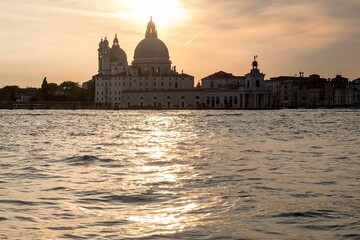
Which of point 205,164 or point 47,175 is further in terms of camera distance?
point 205,164

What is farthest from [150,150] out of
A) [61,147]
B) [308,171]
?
[308,171]

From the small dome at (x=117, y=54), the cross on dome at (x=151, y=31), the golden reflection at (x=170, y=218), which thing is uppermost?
the cross on dome at (x=151, y=31)

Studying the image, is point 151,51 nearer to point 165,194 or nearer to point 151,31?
point 151,31

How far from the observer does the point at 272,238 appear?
6539 mm

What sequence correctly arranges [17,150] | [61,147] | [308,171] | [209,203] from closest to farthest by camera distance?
[209,203] < [308,171] < [17,150] < [61,147]

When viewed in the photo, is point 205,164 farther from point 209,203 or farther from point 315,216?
point 315,216

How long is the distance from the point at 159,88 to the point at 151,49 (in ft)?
27.2

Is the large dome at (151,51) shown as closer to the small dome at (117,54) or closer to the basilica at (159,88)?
the basilica at (159,88)

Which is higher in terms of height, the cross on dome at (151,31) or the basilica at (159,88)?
the cross on dome at (151,31)

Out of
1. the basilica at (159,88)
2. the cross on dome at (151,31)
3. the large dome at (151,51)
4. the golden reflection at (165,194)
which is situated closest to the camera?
the golden reflection at (165,194)

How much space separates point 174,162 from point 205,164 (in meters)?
0.86

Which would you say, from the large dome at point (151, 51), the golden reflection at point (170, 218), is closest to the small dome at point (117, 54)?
the large dome at point (151, 51)

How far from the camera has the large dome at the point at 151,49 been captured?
413ft

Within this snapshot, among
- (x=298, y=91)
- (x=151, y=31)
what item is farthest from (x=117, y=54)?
(x=298, y=91)
